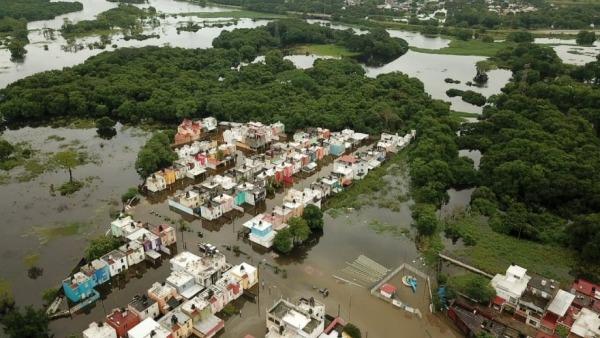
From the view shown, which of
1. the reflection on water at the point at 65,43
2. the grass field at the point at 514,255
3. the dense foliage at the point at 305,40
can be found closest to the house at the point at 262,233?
the grass field at the point at 514,255

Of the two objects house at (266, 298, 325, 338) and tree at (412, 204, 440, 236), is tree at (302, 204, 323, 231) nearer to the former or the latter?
tree at (412, 204, 440, 236)

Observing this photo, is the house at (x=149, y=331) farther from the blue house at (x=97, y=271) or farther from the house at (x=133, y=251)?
the house at (x=133, y=251)

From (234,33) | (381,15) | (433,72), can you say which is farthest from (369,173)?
(381,15)

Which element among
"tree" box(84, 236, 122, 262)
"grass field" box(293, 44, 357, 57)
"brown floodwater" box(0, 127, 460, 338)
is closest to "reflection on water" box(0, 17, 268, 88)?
"grass field" box(293, 44, 357, 57)

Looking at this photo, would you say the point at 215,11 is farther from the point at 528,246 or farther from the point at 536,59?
the point at 528,246

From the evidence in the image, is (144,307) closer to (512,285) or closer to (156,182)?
(156,182)
